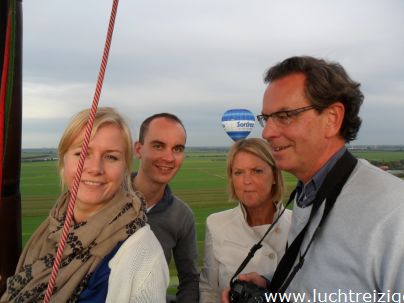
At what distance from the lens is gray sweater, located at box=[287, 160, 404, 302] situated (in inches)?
54.2

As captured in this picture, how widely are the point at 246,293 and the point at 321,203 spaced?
649 millimetres

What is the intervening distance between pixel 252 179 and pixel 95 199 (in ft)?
4.43

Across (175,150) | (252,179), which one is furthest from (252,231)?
(175,150)

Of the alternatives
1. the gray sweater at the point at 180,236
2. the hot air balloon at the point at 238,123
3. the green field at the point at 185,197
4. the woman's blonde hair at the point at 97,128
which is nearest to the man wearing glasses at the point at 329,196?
the woman's blonde hair at the point at 97,128

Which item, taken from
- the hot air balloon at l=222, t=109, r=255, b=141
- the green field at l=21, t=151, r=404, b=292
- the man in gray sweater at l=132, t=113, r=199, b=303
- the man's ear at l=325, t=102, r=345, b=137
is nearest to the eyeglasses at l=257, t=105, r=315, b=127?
the man's ear at l=325, t=102, r=345, b=137

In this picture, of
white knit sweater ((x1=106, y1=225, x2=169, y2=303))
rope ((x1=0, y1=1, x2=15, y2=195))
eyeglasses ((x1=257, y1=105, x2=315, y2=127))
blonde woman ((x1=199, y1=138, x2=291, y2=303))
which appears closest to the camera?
rope ((x1=0, y1=1, x2=15, y2=195))

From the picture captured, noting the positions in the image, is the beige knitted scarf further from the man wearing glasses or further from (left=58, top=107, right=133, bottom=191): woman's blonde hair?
the man wearing glasses

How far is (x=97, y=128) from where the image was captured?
1.71 metres

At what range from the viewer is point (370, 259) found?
142 cm

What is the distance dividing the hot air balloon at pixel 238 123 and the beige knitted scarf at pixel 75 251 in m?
9.03

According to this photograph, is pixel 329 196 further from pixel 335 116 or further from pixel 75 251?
pixel 75 251

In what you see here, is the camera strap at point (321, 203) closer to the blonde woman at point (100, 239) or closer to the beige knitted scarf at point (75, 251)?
the blonde woman at point (100, 239)

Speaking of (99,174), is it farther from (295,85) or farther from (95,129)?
(295,85)

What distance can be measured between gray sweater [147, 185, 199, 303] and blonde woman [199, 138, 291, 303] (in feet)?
0.88
